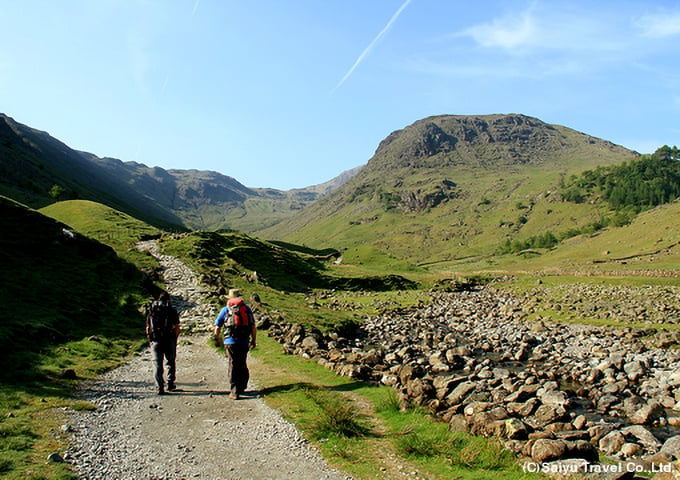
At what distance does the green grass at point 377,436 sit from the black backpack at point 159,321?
3.73 meters

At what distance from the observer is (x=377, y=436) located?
31.2 ft

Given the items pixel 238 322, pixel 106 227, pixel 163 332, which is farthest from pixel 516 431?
pixel 106 227

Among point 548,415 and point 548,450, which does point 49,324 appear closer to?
point 548,450

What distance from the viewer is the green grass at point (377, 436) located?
25.5 feet

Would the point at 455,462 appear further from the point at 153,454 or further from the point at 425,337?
the point at 425,337

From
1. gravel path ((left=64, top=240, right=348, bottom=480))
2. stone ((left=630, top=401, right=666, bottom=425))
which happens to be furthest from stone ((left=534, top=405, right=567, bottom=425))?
gravel path ((left=64, top=240, right=348, bottom=480))

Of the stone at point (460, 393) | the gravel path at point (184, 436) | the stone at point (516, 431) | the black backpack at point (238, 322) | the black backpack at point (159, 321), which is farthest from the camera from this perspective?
the black backpack at point (159, 321)

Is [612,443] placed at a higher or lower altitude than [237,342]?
lower

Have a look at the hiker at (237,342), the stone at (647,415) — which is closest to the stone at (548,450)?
the stone at (647,415)

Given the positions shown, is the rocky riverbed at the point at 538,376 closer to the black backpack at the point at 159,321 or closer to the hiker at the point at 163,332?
the hiker at the point at 163,332

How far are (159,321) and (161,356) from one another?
1.13 meters

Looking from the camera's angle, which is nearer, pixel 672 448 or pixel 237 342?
pixel 672 448

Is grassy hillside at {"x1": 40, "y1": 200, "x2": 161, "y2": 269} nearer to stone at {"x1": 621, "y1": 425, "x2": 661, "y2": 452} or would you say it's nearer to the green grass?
the green grass

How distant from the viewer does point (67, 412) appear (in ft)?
33.6
